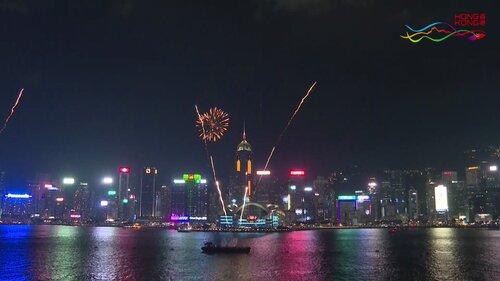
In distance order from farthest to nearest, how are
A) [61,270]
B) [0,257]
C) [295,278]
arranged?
[0,257]
[61,270]
[295,278]

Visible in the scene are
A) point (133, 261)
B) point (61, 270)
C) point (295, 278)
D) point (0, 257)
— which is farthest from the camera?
point (0, 257)

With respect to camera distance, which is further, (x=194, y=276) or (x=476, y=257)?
(x=476, y=257)

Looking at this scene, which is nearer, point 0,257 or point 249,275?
point 249,275

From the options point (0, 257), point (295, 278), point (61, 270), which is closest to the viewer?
point (295, 278)

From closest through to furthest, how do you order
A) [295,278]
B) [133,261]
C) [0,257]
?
[295,278] < [133,261] < [0,257]

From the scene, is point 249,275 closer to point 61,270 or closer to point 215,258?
point 215,258

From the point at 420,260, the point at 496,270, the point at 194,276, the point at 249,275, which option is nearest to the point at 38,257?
the point at 194,276

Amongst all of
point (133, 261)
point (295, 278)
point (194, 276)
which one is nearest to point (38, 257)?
point (133, 261)

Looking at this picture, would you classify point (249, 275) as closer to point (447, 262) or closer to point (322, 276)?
point (322, 276)
